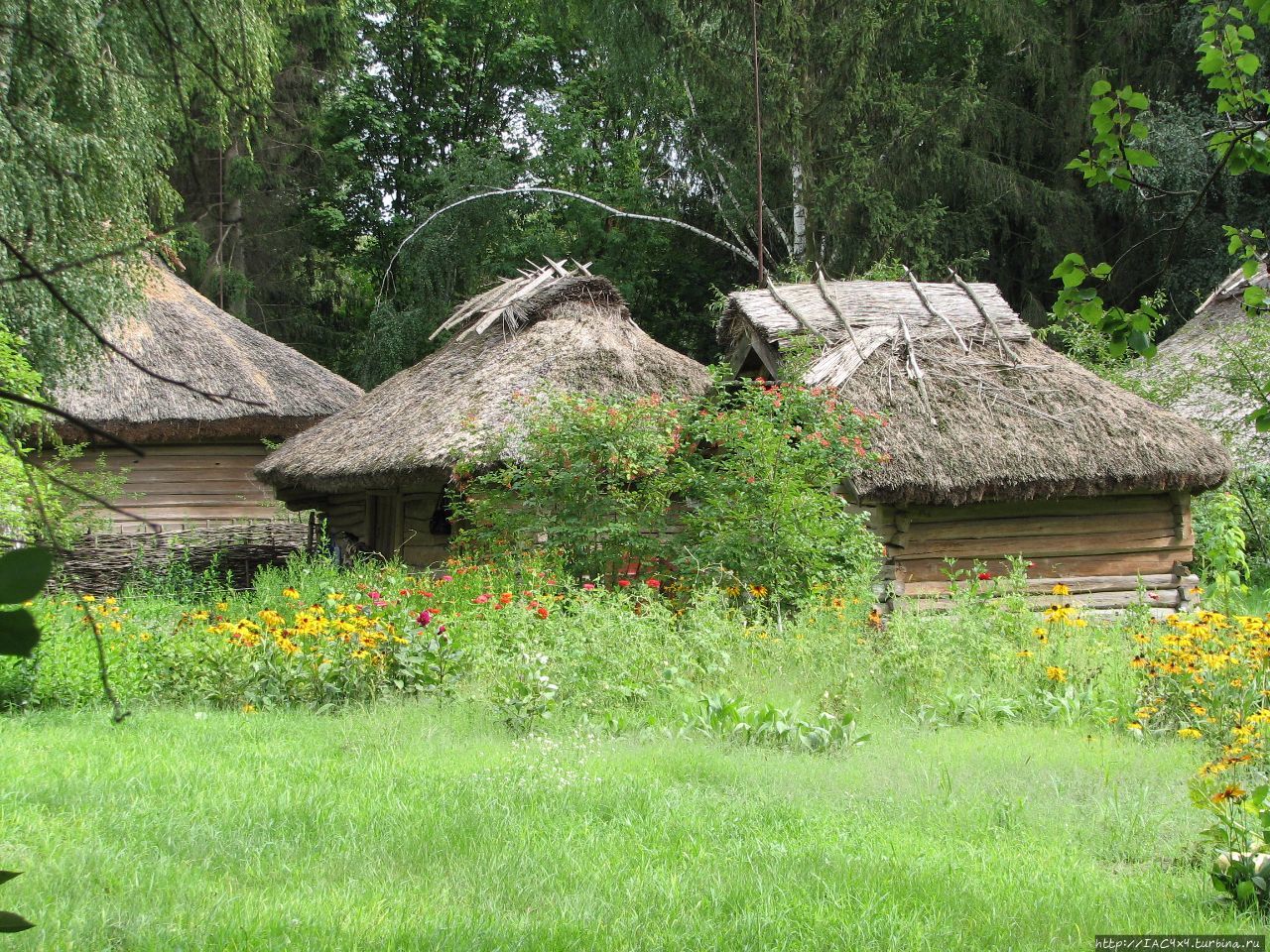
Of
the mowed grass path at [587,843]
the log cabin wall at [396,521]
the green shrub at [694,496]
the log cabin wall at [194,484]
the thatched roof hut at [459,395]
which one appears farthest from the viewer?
the log cabin wall at [194,484]

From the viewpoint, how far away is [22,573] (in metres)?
1.02

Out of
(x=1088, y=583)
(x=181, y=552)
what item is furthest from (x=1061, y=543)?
(x=181, y=552)

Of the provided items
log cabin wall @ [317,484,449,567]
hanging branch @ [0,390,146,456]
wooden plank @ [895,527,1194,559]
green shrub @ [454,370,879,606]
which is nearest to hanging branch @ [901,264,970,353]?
wooden plank @ [895,527,1194,559]

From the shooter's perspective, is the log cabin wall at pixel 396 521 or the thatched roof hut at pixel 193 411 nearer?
the log cabin wall at pixel 396 521

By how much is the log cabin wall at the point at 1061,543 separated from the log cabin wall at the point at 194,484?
34.3ft

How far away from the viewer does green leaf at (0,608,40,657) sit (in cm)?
102

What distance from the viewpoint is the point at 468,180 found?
2316 centimetres

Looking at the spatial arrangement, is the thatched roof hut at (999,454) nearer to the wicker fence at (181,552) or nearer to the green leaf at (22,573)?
the wicker fence at (181,552)

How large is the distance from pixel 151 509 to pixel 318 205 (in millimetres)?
10489

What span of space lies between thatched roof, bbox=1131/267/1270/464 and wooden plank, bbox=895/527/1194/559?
88.6 inches

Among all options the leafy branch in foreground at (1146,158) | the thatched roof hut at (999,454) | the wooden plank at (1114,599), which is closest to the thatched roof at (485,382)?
the thatched roof hut at (999,454)

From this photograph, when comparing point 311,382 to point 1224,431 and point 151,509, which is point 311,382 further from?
point 1224,431

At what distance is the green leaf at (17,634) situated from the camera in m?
1.02

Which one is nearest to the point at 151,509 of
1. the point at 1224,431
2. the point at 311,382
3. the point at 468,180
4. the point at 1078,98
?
the point at 311,382
